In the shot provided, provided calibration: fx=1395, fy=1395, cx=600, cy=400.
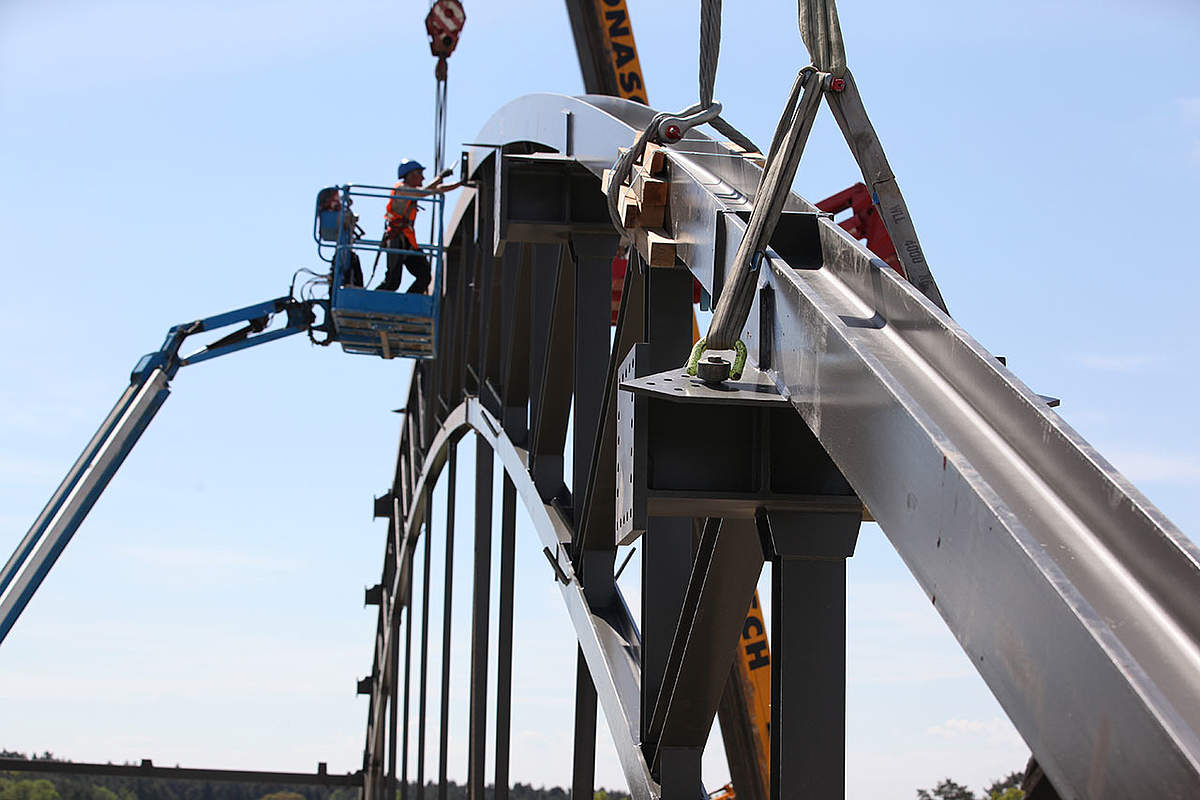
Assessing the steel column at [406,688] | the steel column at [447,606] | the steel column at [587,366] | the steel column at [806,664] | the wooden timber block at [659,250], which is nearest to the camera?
the steel column at [806,664]

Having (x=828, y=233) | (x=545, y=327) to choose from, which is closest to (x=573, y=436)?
(x=545, y=327)

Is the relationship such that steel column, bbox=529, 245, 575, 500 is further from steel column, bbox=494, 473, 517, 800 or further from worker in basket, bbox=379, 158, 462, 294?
worker in basket, bbox=379, 158, 462, 294

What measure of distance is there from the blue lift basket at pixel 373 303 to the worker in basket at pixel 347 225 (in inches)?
Answer: 0.5

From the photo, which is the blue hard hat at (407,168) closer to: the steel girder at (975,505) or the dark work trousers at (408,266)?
the dark work trousers at (408,266)

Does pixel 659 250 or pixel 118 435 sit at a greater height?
pixel 118 435

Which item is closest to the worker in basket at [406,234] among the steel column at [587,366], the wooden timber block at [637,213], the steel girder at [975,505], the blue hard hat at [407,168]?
the blue hard hat at [407,168]

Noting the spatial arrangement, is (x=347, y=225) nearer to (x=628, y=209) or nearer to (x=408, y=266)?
(x=408, y=266)

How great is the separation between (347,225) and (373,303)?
1054 mm

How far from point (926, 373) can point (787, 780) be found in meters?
1.98

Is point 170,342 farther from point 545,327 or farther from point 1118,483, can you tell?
point 1118,483

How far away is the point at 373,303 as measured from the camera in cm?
1683

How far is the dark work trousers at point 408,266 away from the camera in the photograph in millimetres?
16828

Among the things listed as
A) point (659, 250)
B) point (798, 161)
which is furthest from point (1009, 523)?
point (659, 250)

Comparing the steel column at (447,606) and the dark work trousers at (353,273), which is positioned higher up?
the dark work trousers at (353,273)
